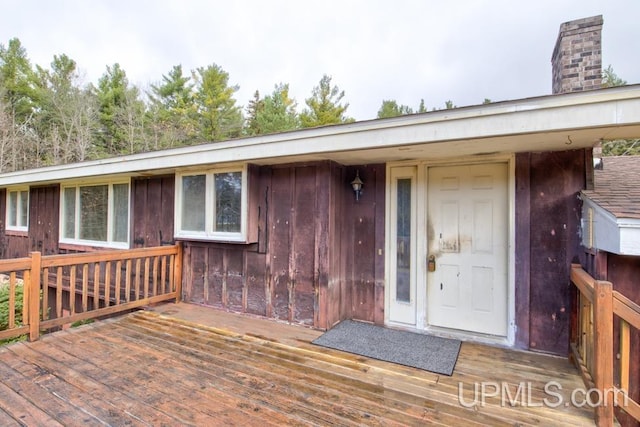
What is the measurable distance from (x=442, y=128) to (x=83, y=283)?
159 inches

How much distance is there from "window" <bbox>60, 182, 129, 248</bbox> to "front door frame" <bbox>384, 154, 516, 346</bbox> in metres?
4.34

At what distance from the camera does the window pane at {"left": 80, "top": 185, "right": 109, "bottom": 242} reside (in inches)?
Answer: 209

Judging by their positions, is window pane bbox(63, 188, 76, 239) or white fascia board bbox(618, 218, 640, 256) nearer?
white fascia board bbox(618, 218, 640, 256)

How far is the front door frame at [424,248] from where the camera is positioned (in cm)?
298

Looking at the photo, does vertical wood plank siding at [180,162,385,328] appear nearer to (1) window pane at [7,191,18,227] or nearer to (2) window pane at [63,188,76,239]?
(2) window pane at [63,188,76,239]

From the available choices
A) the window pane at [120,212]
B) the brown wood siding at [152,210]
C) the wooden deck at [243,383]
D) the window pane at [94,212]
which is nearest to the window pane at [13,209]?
the window pane at [94,212]

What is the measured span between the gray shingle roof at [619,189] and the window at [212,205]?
3.41m

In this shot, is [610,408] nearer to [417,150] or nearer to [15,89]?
[417,150]

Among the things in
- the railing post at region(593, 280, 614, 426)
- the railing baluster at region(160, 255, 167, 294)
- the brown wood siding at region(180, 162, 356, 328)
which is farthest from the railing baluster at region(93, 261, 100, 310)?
the railing post at region(593, 280, 614, 426)

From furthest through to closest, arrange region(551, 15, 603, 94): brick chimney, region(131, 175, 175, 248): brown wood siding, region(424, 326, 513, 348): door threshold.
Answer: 1. region(131, 175, 175, 248): brown wood siding
2. region(551, 15, 603, 94): brick chimney
3. region(424, 326, 513, 348): door threshold

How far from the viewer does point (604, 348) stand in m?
1.76

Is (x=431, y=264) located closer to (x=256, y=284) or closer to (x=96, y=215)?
(x=256, y=284)

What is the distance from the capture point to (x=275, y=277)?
148 inches

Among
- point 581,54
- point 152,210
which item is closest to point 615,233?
point 581,54
